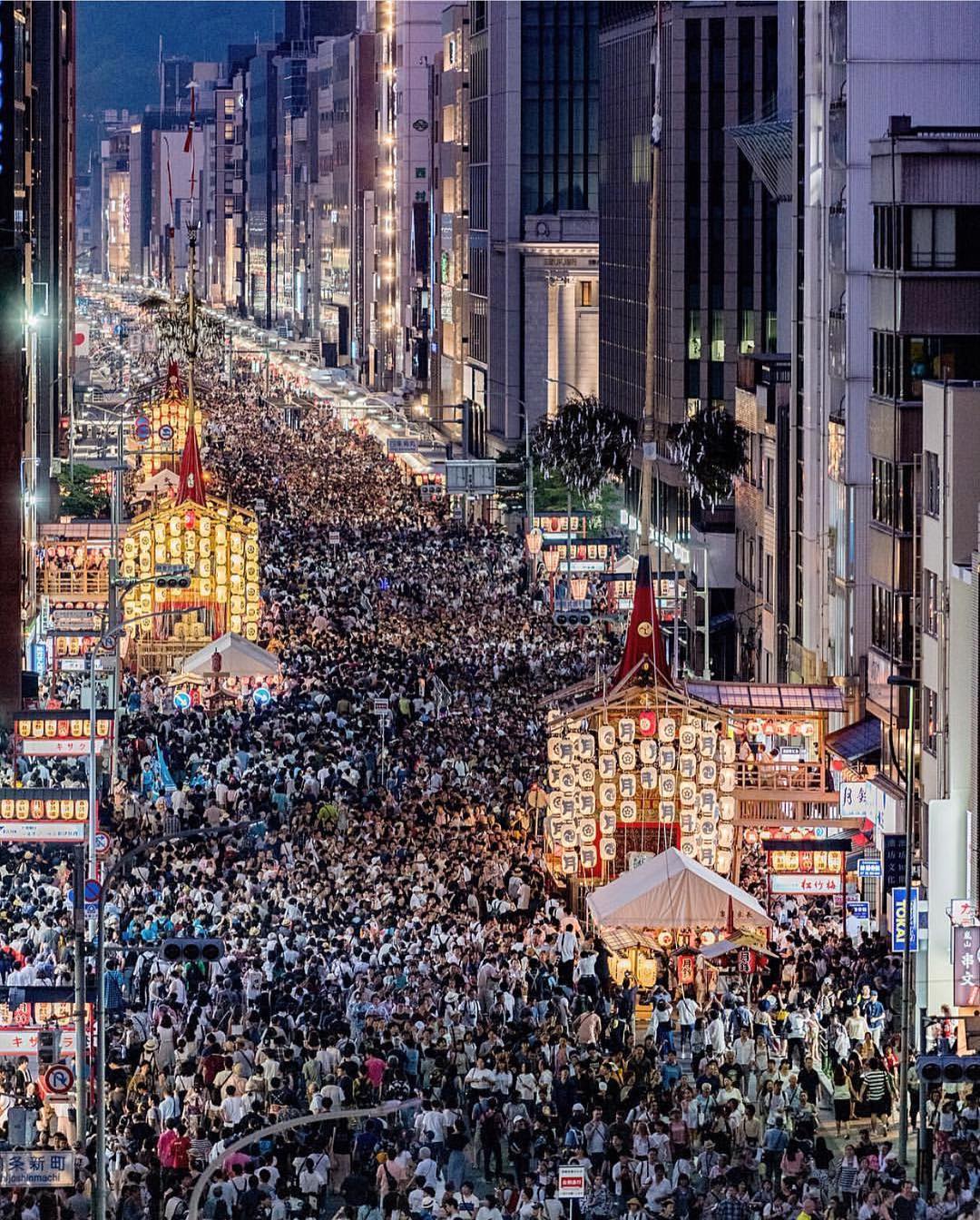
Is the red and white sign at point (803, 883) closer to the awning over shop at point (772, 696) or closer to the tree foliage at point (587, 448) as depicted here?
the awning over shop at point (772, 696)

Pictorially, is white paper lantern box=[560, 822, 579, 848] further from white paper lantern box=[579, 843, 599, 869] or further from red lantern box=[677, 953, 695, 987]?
red lantern box=[677, 953, 695, 987]

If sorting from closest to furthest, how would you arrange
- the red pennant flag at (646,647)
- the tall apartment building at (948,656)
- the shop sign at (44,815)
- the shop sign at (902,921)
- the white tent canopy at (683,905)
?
the shop sign at (902,921), the white tent canopy at (683,905), the shop sign at (44,815), the tall apartment building at (948,656), the red pennant flag at (646,647)

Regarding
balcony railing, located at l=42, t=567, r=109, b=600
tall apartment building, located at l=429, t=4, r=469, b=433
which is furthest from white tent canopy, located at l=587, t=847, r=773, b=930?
tall apartment building, located at l=429, t=4, r=469, b=433

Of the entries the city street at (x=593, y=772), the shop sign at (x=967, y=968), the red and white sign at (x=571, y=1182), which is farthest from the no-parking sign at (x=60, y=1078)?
the shop sign at (x=967, y=968)

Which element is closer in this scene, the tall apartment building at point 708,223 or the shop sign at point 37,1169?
the shop sign at point 37,1169

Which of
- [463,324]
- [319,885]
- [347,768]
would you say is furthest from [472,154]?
[319,885]

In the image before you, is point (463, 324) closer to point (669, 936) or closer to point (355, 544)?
point (355, 544)

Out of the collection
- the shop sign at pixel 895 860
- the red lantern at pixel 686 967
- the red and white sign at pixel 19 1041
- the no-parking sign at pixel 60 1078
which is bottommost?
the red lantern at pixel 686 967
